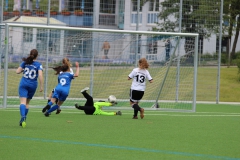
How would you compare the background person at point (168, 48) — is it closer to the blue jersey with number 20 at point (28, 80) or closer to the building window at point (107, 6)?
the building window at point (107, 6)

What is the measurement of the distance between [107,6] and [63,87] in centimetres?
799

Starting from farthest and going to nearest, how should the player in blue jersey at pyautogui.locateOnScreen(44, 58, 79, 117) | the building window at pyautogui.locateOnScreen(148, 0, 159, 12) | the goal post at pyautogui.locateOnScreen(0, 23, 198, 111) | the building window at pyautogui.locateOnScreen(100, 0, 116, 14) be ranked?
the building window at pyautogui.locateOnScreen(148, 0, 159, 12) < the building window at pyautogui.locateOnScreen(100, 0, 116, 14) < the goal post at pyautogui.locateOnScreen(0, 23, 198, 111) < the player in blue jersey at pyautogui.locateOnScreen(44, 58, 79, 117)

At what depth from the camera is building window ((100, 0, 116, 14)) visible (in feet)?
79.3

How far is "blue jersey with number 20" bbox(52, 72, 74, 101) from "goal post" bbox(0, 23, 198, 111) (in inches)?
170

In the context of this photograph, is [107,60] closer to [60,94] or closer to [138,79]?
[138,79]

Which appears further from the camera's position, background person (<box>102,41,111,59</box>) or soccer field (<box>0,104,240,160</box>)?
background person (<box>102,41,111,59</box>)

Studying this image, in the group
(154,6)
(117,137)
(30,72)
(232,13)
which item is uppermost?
(232,13)

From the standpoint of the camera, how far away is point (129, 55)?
23.2 meters

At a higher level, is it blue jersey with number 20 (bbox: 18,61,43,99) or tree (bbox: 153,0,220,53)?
tree (bbox: 153,0,220,53)

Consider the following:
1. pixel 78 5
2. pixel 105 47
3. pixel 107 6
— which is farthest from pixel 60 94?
pixel 78 5

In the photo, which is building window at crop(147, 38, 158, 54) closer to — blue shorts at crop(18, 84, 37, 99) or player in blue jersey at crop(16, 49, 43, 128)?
player in blue jersey at crop(16, 49, 43, 128)

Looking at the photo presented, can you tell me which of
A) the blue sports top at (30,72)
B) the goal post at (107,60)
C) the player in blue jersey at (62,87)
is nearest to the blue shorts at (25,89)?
the blue sports top at (30,72)

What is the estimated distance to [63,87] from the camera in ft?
55.0

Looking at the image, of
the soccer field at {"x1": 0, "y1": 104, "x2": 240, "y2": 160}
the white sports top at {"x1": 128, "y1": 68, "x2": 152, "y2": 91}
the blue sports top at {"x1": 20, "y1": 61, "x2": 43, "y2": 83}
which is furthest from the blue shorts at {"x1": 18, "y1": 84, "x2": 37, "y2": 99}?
the white sports top at {"x1": 128, "y1": 68, "x2": 152, "y2": 91}
